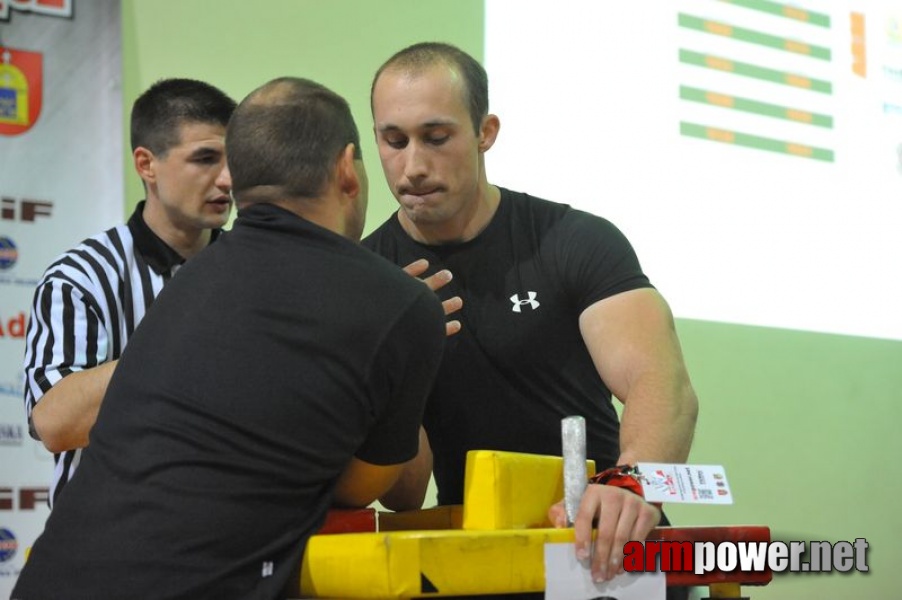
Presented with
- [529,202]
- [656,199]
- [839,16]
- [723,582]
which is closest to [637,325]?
[529,202]

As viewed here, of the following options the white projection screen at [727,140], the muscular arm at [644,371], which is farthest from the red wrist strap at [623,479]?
the white projection screen at [727,140]

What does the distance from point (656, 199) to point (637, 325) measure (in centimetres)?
162

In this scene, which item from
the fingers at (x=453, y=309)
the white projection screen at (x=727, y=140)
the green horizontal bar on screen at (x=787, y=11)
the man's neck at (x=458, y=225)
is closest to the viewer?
the fingers at (x=453, y=309)

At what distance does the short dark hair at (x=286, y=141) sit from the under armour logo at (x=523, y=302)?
0.61 meters

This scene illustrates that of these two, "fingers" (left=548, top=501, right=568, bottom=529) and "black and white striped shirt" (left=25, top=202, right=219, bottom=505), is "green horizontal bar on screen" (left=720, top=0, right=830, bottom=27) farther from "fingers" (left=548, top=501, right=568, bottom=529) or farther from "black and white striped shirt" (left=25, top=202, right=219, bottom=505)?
"fingers" (left=548, top=501, right=568, bottom=529)

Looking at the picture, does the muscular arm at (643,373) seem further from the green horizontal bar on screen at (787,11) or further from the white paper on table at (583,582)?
the green horizontal bar on screen at (787,11)

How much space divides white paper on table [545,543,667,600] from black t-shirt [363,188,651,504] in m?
0.62

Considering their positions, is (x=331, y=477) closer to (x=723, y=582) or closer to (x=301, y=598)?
(x=301, y=598)

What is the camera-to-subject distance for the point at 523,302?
6.53ft

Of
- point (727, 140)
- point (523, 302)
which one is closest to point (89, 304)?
point (523, 302)

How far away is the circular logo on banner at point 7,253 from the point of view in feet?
7.88

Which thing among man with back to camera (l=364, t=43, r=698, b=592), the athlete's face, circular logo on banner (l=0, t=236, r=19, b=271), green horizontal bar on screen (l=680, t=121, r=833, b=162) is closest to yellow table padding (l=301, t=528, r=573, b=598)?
man with back to camera (l=364, t=43, r=698, b=592)

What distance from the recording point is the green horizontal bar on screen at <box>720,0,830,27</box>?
12.3ft

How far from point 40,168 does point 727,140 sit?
214 cm
